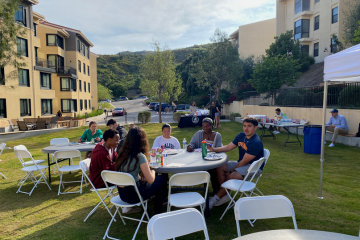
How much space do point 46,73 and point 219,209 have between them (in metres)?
26.4

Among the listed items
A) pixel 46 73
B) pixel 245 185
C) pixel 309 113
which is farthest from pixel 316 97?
pixel 46 73

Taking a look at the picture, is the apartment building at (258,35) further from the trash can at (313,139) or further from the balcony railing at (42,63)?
the trash can at (313,139)

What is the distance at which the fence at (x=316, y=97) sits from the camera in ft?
33.7

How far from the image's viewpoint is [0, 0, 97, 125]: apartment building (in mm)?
19672

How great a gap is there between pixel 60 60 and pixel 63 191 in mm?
27526

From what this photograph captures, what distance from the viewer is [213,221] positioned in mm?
3730

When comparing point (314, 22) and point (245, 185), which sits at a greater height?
point (314, 22)

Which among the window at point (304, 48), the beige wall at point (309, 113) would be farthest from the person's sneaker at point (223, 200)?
the window at point (304, 48)

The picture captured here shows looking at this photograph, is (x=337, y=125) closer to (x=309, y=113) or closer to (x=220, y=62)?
(x=309, y=113)

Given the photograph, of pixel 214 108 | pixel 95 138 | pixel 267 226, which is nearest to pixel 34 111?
pixel 214 108

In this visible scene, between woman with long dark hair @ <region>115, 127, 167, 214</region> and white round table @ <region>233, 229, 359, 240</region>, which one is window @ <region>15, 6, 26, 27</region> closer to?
woman with long dark hair @ <region>115, 127, 167, 214</region>

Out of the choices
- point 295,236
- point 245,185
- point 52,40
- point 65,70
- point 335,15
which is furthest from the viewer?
point 65,70

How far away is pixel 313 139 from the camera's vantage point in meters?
8.38

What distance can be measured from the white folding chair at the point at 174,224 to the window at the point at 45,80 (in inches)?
1054
